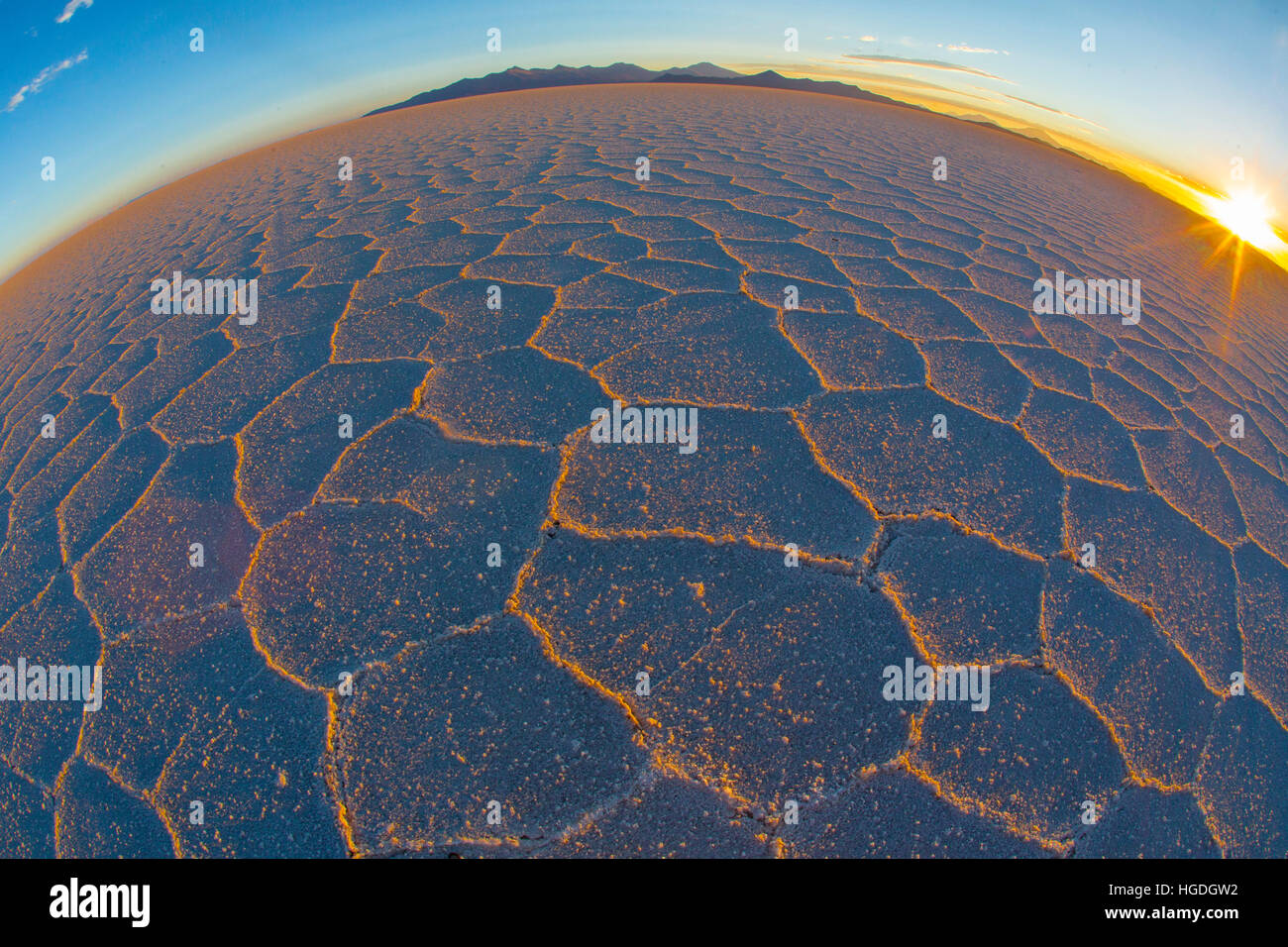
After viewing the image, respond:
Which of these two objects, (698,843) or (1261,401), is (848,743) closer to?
(698,843)

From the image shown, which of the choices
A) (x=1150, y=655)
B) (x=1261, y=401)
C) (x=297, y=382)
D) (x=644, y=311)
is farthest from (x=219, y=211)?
(x=1261, y=401)

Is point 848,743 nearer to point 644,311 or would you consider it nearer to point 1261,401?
point 644,311

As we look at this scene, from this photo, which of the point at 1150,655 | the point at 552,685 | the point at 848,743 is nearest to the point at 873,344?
the point at 1150,655

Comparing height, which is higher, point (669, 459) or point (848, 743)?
point (669, 459)

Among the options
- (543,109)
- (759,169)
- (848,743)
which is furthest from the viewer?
Result: (543,109)

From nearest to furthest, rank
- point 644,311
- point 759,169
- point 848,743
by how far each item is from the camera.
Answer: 1. point 848,743
2. point 644,311
3. point 759,169

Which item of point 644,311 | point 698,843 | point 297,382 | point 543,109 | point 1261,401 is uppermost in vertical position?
point 543,109

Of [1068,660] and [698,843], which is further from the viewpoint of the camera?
[1068,660]
